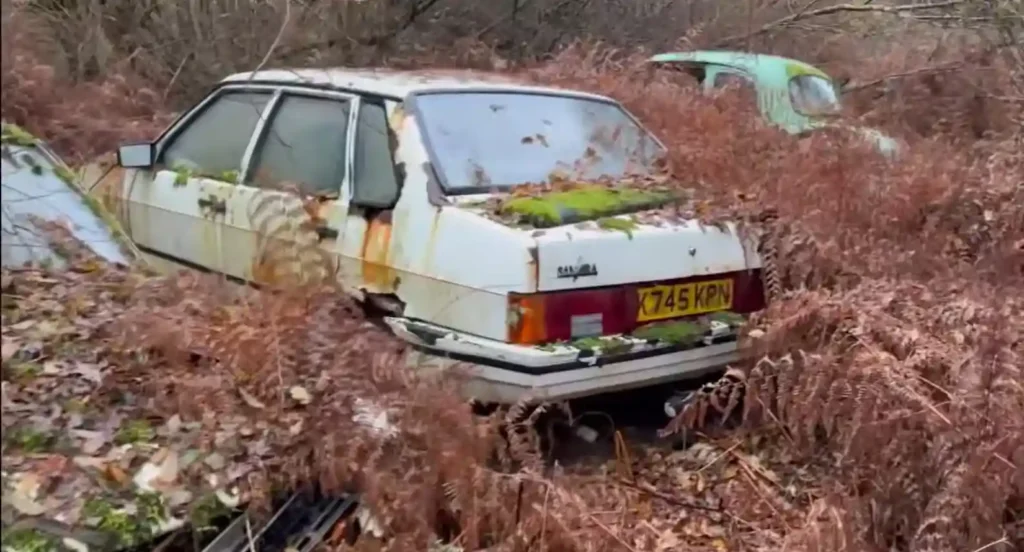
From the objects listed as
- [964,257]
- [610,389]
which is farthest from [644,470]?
[964,257]

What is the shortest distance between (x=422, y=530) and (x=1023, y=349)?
251cm

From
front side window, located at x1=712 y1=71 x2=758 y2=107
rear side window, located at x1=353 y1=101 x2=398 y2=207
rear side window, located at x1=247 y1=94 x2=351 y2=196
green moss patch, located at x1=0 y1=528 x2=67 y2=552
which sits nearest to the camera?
green moss patch, located at x1=0 y1=528 x2=67 y2=552

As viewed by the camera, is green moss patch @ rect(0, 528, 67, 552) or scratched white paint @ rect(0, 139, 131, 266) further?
scratched white paint @ rect(0, 139, 131, 266)

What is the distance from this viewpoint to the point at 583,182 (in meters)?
4.71

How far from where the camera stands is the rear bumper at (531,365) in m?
4.03

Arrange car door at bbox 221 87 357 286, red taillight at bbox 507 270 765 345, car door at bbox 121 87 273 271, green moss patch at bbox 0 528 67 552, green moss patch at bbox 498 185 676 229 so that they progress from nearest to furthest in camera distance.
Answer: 1. green moss patch at bbox 0 528 67 552
2. red taillight at bbox 507 270 765 345
3. green moss patch at bbox 498 185 676 229
4. car door at bbox 221 87 357 286
5. car door at bbox 121 87 273 271

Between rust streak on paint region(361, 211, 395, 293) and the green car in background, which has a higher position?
the green car in background

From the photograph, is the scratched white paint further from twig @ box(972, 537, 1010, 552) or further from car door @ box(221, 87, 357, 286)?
twig @ box(972, 537, 1010, 552)

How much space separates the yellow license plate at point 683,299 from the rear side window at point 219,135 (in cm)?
204

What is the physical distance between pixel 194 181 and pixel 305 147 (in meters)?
0.71

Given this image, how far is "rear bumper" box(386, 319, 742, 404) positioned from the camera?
4.03m

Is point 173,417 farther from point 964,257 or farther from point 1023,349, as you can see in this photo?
point 964,257

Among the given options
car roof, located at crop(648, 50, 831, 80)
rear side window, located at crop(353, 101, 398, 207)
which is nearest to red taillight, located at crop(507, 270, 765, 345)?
rear side window, located at crop(353, 101, 398, 207)

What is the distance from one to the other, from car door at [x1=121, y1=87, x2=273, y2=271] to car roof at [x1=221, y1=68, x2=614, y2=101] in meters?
0.15
